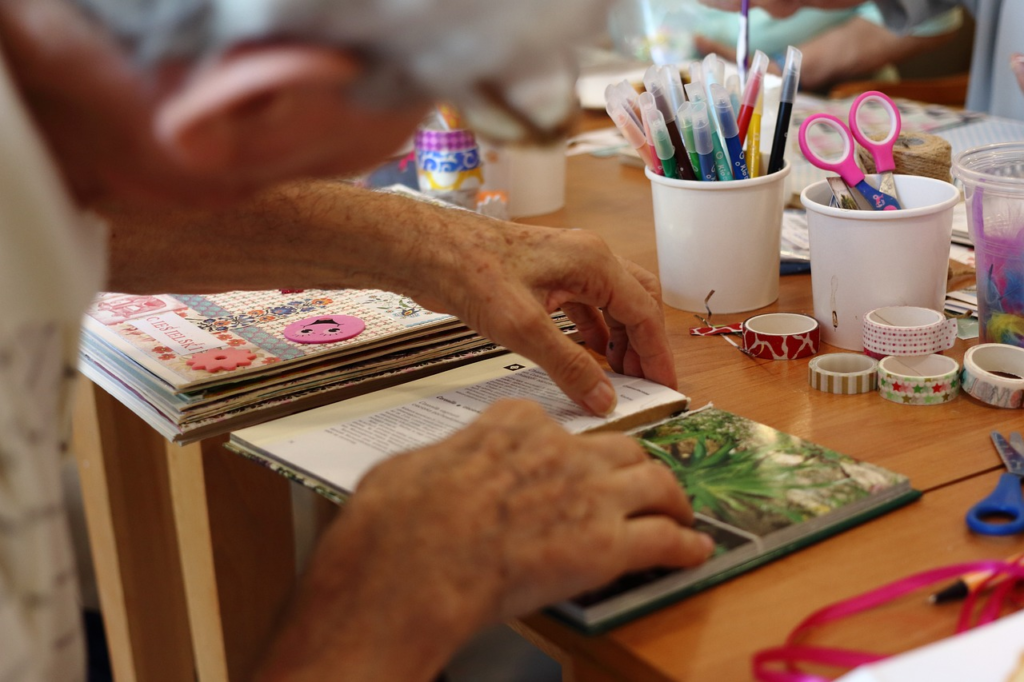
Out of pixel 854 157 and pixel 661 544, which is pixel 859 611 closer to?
pixel 661 544

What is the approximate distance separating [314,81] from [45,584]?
293 millimetres

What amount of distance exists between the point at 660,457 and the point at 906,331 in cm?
27

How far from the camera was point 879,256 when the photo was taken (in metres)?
0.93

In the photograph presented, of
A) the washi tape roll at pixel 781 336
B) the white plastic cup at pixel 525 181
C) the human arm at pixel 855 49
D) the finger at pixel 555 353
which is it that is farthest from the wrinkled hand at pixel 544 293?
the human arm at pixel 855 49

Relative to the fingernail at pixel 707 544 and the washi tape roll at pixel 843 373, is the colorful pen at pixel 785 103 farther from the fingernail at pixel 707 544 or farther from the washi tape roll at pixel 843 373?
the fingernail at pixel 707 544

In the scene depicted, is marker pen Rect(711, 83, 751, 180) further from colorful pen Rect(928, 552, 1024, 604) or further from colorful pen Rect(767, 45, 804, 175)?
colorful pen Rect(928, 552, 1024, 604)

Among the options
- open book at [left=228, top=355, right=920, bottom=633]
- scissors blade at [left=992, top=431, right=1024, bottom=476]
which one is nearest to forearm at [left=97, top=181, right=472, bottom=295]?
open book at [left=228, top=355, right=920, bottom=633]

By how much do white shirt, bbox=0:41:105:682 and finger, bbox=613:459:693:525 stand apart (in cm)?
31

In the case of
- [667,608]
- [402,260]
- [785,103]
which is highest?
[785,103]

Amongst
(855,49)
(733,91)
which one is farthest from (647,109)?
(855,49)

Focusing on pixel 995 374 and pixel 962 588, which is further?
pixel 995 374

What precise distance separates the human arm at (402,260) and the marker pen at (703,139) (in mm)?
133

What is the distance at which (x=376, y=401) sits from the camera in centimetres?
89

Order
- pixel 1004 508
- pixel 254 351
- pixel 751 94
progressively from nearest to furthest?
pixel 1004 508, pixel 254 351, pixel 751 94
